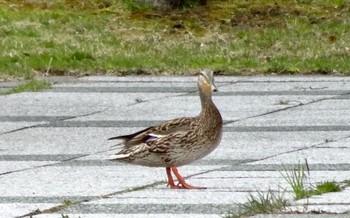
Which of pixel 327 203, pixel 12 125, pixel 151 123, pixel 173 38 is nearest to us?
pixel 327 203

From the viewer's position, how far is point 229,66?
14766 mm

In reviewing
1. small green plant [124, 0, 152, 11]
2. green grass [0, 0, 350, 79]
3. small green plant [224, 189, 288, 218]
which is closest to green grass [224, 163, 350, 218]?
small green plant [224, 189, 288, 218]

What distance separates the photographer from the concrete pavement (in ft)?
24.3

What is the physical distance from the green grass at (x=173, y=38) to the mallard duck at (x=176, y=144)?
6707mm

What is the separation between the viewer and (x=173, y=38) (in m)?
16.8

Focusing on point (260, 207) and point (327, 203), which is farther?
point (327, 203)

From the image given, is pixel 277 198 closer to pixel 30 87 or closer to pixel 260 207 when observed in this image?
pixel 260 207

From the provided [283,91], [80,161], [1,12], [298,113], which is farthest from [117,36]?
[80,161]

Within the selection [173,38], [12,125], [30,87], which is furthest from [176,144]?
[173,38]

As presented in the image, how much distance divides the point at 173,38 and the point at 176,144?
29.8ft

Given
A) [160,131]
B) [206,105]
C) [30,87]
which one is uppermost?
[206,105]

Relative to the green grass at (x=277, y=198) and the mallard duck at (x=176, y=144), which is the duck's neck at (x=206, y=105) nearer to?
the mallard duck at (x=176, y=144)

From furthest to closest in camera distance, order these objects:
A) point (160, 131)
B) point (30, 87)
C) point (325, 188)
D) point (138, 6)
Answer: point (138, 6), point (30, 87), point (160, 131), point (325, 188)

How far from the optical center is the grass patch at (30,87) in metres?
13.7
